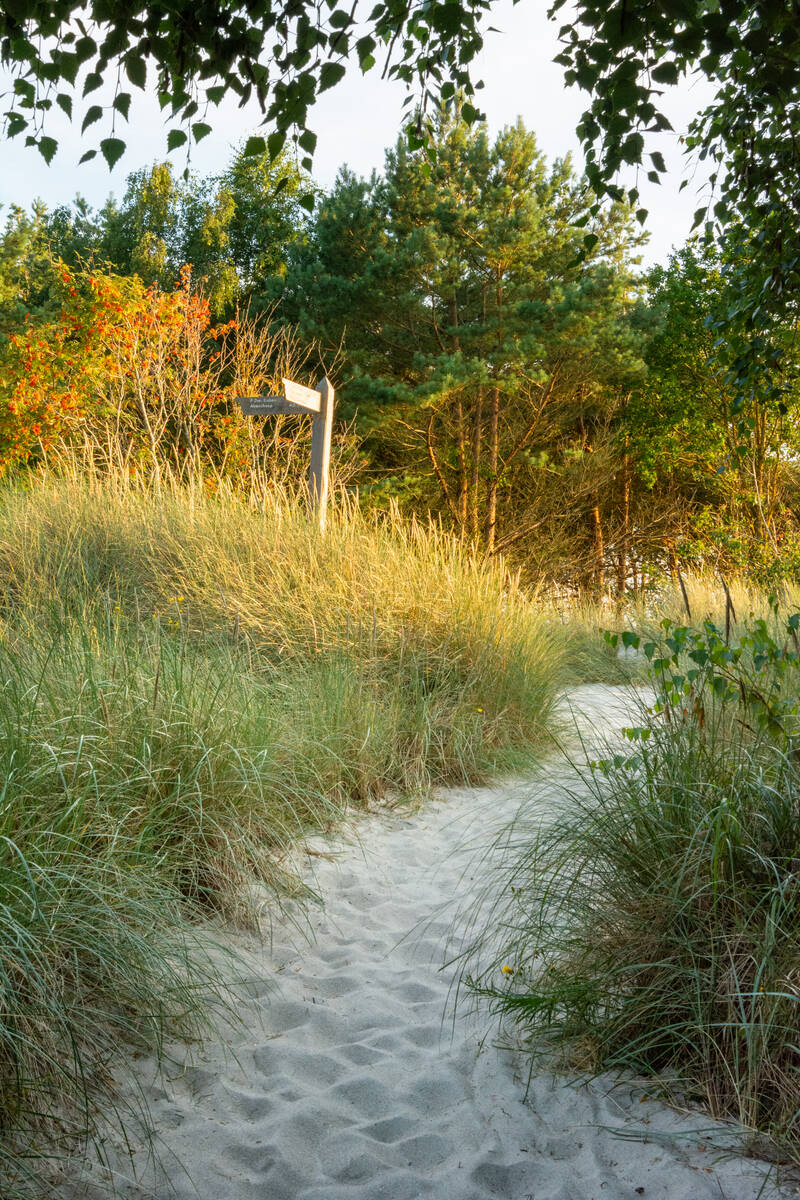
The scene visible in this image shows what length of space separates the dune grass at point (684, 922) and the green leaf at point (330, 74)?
2.02m

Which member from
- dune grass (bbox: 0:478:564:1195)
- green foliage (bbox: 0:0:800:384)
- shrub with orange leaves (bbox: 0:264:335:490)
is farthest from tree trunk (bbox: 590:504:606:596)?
green foliage (bbox: 0:0:800:384)

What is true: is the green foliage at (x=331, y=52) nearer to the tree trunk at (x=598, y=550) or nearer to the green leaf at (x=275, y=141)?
the green leaf at (x=275, y=141)

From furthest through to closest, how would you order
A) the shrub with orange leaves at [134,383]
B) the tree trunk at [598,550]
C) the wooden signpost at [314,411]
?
the tree trunk at [598,550]
the shrub with orange leaves at [134,383]
the wooden signpost at [314,411]

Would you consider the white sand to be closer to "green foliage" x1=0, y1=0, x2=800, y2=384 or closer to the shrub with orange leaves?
"green foliage" x1=0, y1=0, x2=800, y2=384

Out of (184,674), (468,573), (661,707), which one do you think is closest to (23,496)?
(468,573)

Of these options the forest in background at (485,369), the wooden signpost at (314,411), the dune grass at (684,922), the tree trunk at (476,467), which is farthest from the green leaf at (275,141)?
the tree trunk at (476,467)

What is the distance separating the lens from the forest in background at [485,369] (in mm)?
12008

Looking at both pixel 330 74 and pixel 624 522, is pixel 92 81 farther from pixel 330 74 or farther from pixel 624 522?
pixel 624 522

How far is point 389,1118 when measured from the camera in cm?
200

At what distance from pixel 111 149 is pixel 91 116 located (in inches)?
4.5

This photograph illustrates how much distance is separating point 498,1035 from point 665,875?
24.3 inches

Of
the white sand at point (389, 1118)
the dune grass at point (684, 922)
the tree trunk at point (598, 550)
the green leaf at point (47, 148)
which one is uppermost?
the green leaf at point (47, 148)

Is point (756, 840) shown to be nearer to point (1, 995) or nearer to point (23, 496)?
point (1, 995)

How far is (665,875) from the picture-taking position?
83.1 inches
